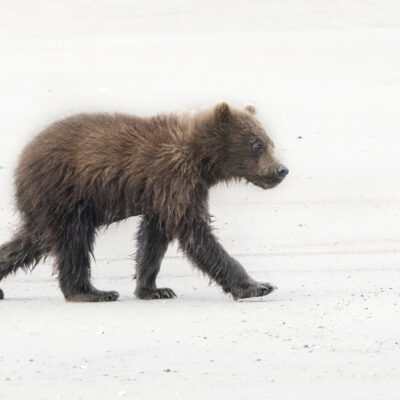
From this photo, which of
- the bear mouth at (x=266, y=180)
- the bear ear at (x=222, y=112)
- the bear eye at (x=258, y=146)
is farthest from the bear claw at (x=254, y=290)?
the bear ear at (x=222, y=112)

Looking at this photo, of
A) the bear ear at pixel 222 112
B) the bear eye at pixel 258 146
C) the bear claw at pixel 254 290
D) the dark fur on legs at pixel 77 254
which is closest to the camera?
the bear claw at pixel 254 290

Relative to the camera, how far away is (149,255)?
9.36 meters

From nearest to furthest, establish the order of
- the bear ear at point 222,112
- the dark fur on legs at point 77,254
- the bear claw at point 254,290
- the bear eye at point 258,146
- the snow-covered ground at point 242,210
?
the snow-covered ground at point 242,210 < the bear claw at point 254,290 < the dark fur on legs at point 77,254 < the bear ear at point 222,112 < the bear eye at point 258,146

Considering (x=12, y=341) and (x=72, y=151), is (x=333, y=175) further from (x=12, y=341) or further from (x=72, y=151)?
(x=12, y=341)

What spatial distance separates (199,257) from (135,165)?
2.46 ft

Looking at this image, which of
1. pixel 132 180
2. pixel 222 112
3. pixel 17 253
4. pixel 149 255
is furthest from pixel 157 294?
pixel 222 112

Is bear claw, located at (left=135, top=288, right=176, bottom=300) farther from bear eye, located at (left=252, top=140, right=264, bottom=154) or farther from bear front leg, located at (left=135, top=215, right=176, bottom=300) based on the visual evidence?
bear eye, located at (left=252, top=140, right=264, bottom=154)

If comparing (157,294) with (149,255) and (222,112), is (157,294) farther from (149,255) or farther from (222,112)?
(222,112)

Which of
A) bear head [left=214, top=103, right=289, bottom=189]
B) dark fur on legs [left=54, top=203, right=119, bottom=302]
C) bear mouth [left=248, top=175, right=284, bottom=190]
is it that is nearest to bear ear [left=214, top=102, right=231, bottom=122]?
bear head [left=214, top=103, right=289, bottom=189]

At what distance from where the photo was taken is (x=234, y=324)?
26.0 feet

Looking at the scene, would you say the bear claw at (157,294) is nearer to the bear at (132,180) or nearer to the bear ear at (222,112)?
the bear at (132,180)

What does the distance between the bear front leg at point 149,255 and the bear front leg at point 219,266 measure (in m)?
0.36

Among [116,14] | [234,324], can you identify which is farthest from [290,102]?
[234,324]

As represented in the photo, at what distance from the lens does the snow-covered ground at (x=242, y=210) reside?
700cm
